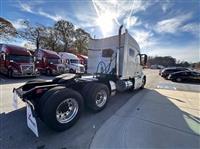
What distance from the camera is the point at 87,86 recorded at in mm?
4246

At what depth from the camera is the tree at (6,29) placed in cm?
2226

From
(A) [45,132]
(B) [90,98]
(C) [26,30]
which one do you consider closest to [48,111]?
(A) [45,132]

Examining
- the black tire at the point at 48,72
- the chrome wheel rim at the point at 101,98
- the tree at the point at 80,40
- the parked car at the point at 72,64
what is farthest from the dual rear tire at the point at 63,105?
the tree at the point at 80,40

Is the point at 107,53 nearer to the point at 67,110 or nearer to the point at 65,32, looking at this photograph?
the point at 67,110

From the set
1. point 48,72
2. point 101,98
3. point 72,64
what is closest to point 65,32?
point 72,64

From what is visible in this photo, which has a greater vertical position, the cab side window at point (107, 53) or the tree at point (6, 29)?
the tree at point (6, 29)

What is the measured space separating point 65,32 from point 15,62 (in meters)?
23.1

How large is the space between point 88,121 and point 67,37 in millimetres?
31785

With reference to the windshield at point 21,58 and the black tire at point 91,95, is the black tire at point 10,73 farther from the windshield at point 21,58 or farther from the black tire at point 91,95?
the black tire at point 91,95

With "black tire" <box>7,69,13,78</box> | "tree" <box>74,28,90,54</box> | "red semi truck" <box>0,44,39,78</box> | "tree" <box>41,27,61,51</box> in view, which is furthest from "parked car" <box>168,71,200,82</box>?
"tree" <box>41,27,61,51</box>

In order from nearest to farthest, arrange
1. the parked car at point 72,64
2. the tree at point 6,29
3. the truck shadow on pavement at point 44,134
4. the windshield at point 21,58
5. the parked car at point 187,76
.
→ 1. the truck shadow on pavement at point 44,134
2. the windshield at point 21,58
3. the parked car at point 187,76
4. the parked car at point 72,64
5. the tree at point 6,29

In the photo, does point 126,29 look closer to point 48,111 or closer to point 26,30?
point 48,111

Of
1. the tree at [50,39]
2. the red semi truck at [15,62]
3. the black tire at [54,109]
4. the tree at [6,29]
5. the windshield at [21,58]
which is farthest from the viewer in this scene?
the tree at [50,39]

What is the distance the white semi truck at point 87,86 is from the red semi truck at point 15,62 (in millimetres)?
6980
